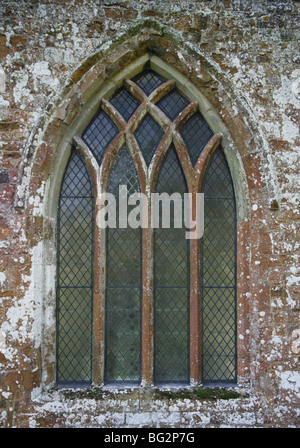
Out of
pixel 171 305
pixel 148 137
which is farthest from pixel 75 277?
pixel 148 137

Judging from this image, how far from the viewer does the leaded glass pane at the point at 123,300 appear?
367cm

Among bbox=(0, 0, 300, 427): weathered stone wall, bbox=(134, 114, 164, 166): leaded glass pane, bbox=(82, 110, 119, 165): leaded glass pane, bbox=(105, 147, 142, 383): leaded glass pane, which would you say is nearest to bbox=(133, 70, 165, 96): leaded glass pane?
bbox=(0, 0, 300, 427): weathered stone wall

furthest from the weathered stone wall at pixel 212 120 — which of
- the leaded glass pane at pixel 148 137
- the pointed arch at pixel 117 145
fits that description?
the leaded glass pane at pixel 148 137

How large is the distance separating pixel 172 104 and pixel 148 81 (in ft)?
1.12

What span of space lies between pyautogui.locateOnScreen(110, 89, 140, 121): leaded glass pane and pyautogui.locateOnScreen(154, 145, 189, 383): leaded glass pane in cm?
87

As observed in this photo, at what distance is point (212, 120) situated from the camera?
381 centimetres

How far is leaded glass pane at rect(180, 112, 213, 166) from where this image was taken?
152 inches

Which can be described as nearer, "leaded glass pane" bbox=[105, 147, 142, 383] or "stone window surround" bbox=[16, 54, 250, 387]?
"stone window surround" bbox=[16, 54, 250, 387]

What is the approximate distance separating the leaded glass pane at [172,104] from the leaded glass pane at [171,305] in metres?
0.80

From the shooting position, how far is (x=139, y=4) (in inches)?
146

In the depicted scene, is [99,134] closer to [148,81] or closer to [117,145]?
[117,145]

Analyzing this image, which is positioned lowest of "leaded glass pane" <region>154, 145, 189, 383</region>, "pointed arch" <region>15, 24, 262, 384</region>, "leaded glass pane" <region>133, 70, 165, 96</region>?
"leaded glass pane" <region>154, 145, 189, 383</region>

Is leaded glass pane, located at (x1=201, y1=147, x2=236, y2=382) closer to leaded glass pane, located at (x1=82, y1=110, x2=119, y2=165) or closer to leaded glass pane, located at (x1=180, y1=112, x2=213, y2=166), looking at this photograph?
leaded glass pane, located at (x1=180, y1=112, x2=213, y2=166)
